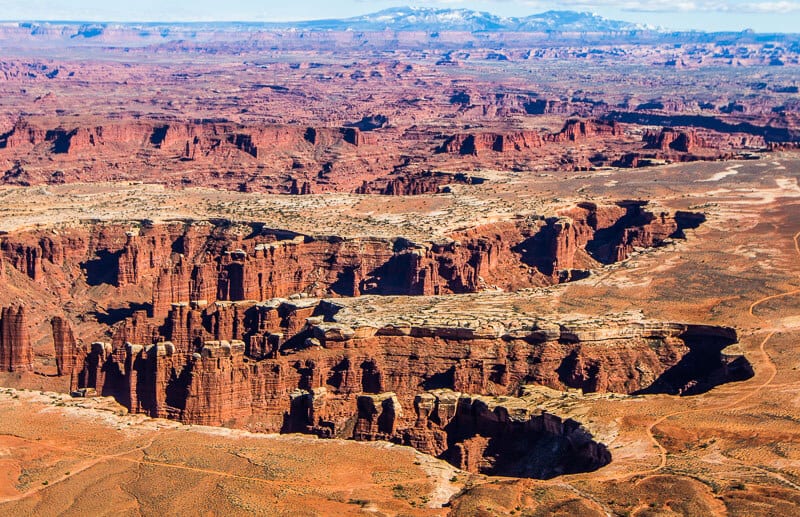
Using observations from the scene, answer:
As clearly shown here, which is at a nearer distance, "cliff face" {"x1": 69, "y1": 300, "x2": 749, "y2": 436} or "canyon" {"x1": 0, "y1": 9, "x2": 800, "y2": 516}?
"canyon" {"x1": 0, "y1": 9, "x2": 800, "y2": 516}

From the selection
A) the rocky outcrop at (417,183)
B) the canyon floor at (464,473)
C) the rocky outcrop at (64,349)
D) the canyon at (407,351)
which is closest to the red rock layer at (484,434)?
the canyon at (407,351)

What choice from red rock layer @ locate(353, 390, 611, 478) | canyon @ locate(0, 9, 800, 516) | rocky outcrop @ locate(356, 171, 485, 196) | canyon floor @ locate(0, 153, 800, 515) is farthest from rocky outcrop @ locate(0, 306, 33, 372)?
rocky outcrop @ locate(356, 171, 485, 196)

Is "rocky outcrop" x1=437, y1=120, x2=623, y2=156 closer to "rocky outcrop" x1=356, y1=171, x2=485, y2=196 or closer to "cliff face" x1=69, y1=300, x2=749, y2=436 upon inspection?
"rocky outcrop" x1=356, y1=171, x2=485, y2=196

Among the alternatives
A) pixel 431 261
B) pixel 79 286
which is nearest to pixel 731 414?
pixel 431 261

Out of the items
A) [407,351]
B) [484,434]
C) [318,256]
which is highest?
[407,351]

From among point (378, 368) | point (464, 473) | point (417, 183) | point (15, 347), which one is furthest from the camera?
point (417, 183)

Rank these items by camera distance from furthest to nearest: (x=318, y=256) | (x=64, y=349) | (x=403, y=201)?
(x=403, y=201)
(x=318, y=256)
(x=64, y=349)

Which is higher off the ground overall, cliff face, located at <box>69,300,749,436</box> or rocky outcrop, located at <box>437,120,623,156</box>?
cliff face, located at <box>69,300,749,436</box>

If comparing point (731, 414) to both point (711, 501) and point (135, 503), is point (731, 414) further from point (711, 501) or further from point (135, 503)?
point (135, 503)

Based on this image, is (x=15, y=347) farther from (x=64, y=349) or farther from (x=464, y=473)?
(x=464, y=473)

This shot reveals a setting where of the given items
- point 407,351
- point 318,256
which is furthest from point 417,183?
point 407,351

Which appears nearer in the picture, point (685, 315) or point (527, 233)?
point (685, 315)
